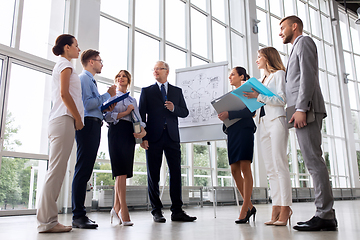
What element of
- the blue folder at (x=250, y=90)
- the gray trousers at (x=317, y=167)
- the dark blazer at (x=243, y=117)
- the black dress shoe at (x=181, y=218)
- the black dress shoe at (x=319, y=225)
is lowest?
the black dress shoe at (x=181, y=218)

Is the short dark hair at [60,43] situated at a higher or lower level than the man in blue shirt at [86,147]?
higher

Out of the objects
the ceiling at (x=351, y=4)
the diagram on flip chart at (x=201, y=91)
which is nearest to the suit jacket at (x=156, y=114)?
the diagram on flip chart at (x=201, y=91)

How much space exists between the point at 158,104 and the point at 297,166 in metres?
8.92

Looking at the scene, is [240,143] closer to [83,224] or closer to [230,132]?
[230,132]

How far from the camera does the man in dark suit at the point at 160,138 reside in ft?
9.68

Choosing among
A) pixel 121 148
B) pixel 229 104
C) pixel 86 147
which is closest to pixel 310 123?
pixel 229 104

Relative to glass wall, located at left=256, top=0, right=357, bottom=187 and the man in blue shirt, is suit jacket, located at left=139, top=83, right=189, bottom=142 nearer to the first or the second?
the man in blue shirt

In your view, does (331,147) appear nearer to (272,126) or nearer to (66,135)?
(272,126)

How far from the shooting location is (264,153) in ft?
8.34

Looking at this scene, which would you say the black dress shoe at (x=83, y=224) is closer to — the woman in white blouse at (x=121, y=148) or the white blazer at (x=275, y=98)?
the woman in white blouse at (x=121, y=148)

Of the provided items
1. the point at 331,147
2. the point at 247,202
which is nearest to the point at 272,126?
the point at 247,202

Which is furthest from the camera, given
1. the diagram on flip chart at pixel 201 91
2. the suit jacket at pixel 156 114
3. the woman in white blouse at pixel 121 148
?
the diagram on flip chart at pixel 201 91

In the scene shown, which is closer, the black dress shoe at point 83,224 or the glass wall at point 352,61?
the black dress shoe at point 83,224

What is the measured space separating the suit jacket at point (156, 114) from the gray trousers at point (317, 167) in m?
1.30
